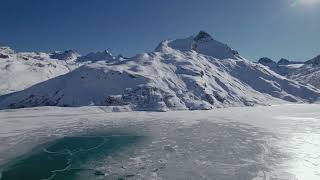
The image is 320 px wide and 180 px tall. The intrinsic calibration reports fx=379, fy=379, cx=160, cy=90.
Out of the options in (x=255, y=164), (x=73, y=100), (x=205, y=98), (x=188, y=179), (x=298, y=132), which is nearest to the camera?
(x=188, y=179)

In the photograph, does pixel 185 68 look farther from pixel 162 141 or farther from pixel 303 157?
pixel 303 157

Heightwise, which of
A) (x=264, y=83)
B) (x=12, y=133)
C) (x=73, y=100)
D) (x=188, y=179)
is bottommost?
(x=188, y=179)

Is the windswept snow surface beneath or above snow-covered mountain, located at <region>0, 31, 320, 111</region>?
beneath

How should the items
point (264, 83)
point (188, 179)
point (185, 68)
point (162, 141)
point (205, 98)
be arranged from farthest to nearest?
point (264, 83) → point (185, 68) → point (205, 98) → point (162, 141) → point (188, 179)

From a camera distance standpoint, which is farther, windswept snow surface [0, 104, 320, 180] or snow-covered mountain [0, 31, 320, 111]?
snow-covered mountain [0, 31, 320, 111]

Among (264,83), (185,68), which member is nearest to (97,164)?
(185,68)

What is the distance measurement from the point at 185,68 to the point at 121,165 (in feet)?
357

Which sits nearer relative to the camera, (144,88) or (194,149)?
(194,149)

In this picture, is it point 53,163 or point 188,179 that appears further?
point 53,163

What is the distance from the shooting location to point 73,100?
104m

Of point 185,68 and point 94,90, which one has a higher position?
point 185,68

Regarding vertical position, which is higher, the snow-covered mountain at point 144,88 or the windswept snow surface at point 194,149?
the snow-covered mountain at point 144,88

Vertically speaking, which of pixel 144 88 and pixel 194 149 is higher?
pixel 144 88

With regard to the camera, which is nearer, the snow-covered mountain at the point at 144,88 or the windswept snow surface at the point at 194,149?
the windswept snow surface at the point at 194,149
